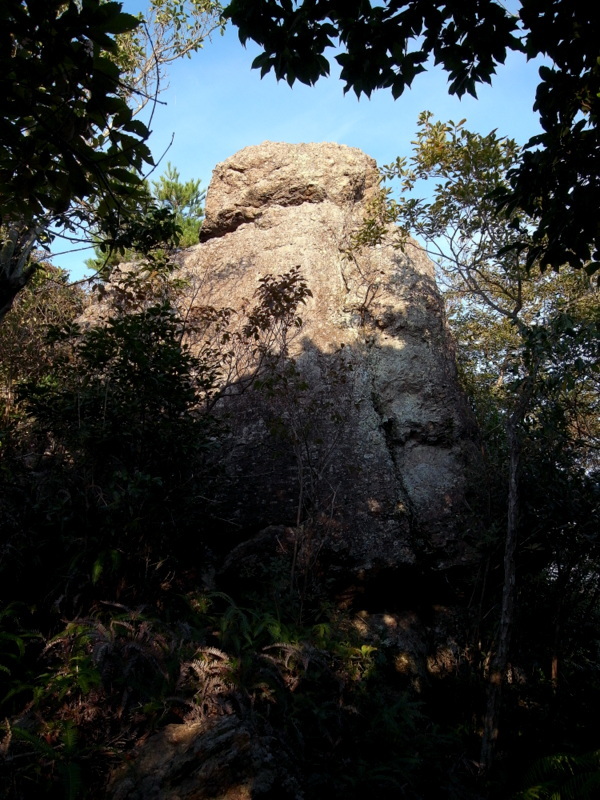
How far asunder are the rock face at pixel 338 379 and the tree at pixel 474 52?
339cm

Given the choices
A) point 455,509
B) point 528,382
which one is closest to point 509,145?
point 528,382

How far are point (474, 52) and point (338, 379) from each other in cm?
483

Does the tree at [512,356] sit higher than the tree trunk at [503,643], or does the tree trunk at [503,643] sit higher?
the tree at [512,356]

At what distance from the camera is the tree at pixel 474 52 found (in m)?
3.75

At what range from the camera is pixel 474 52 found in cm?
394

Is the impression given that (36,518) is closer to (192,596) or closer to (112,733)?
(192,596)

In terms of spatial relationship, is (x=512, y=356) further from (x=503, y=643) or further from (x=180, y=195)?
(x=180, y=195)

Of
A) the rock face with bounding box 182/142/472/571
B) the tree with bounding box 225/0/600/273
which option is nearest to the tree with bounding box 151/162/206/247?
the rock face with bounding box 182/142/472/571

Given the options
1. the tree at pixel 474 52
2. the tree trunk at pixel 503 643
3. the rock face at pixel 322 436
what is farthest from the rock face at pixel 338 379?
the tree at pixel 474 52

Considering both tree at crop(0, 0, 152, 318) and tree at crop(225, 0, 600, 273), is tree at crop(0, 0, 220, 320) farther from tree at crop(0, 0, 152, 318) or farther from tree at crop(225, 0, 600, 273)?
tree at crop(225, 0, 600, 273)

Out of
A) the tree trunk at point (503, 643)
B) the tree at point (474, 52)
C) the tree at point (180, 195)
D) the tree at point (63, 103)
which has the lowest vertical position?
the tree trunk at point (503, 643)

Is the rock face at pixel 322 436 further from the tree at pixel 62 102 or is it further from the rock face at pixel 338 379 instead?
the tree at pixel 62 102

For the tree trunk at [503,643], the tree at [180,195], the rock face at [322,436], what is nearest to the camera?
the rock face at [322,436]

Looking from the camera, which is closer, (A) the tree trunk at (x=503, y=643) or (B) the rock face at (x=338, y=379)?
(A) the tree trunk at (x=503, y=643)
